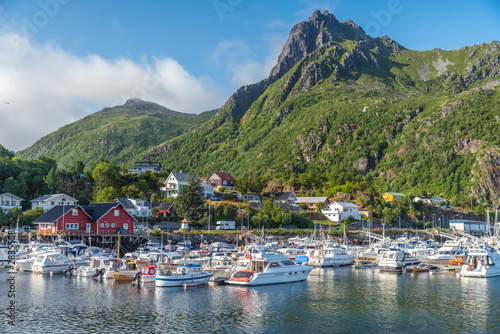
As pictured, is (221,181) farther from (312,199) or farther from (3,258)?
(3,258)

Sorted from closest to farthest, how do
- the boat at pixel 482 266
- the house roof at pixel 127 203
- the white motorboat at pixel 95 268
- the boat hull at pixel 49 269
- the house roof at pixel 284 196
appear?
the white motorboat at pixel 95 268
the boat at pixel 482 266
the boat hull at pixel 49 269
the house roof at pixel 127 203
the house roof at pixel 284 196

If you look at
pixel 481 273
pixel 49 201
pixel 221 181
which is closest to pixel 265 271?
pixel 481 273

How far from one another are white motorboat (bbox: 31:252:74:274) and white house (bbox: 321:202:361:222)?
96883mm

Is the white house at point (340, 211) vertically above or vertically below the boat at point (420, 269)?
above

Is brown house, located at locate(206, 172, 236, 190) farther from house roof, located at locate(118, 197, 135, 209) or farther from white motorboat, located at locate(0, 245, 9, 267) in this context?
white motorboat, located at locate(0, 245, 9, 267)

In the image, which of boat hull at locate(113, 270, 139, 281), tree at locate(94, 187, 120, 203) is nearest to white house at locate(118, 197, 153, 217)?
tree at locate(94, 187, 120, 203)

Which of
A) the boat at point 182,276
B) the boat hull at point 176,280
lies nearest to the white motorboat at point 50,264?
the boat at point 182,276

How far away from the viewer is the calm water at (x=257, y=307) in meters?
35.2

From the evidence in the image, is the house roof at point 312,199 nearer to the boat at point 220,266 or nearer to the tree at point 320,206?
the tree at point 320,206

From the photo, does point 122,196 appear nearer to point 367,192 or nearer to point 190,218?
point 190,218

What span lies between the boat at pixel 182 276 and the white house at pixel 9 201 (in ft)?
220

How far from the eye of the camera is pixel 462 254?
83125mm

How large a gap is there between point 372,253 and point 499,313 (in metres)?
46.2

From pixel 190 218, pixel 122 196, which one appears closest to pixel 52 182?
pixel 122 196
